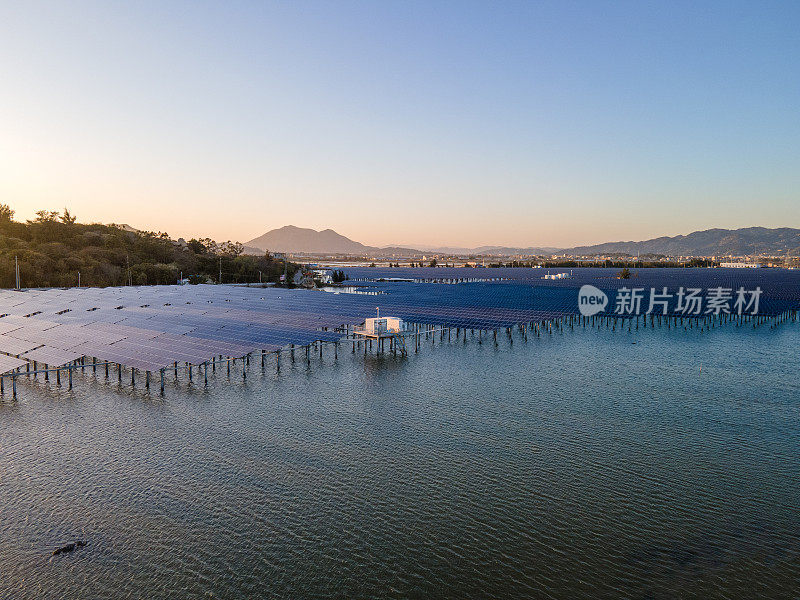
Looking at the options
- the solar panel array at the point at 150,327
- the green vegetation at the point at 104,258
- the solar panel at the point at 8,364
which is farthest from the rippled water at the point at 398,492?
the green vegetation at the point at 104,258

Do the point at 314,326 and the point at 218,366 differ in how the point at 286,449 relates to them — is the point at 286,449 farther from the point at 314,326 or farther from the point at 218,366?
the point at 314,326

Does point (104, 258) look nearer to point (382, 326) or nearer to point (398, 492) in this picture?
point (382, 326)

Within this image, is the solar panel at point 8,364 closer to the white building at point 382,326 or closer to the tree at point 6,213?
the white building at point 382,326

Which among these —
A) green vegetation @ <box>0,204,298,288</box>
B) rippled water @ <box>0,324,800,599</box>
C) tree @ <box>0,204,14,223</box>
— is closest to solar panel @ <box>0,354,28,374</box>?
rippled water @ <box>0,324,800,599</box>

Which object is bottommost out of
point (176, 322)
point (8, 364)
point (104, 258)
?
point (8, 364)

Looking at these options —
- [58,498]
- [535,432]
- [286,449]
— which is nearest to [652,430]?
[535,432]

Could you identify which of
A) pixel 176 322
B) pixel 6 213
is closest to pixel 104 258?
pixel 6 213
